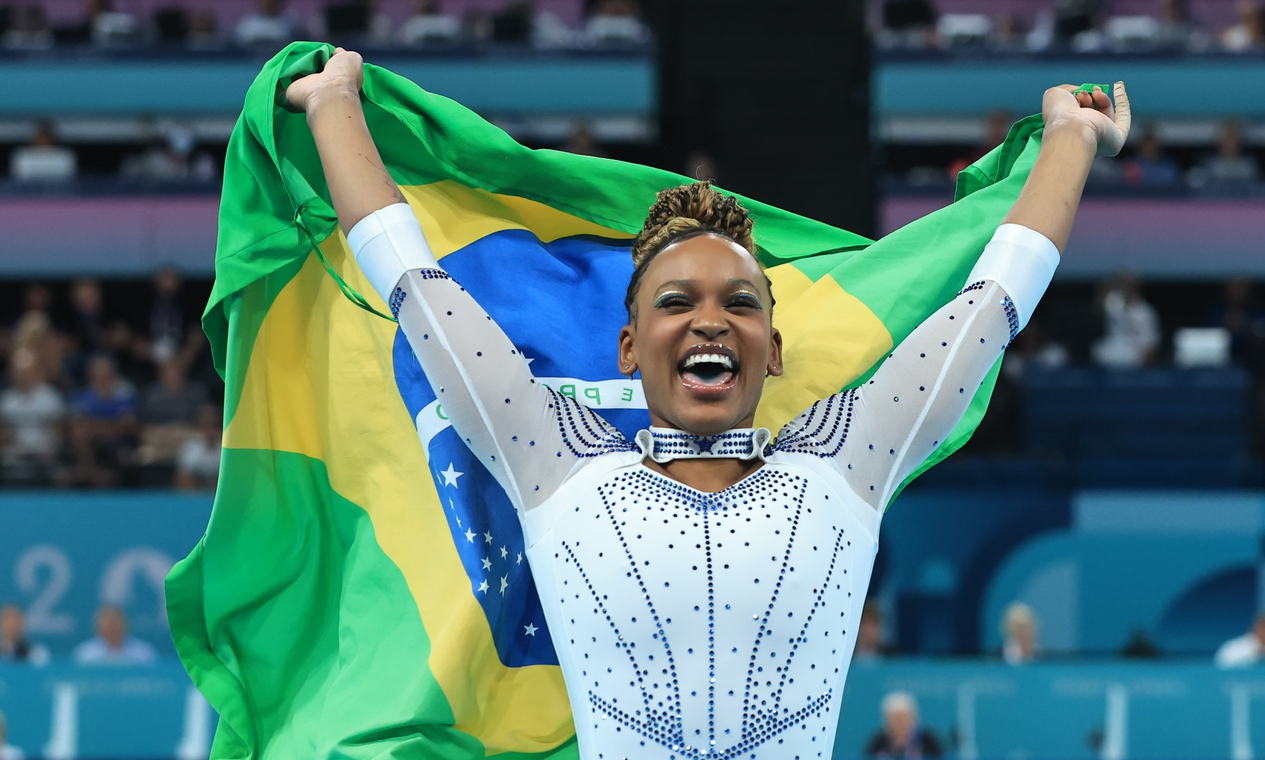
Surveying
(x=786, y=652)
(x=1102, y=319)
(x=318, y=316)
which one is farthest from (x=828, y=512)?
(x=1102, y=319)

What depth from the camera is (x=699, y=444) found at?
2852mm

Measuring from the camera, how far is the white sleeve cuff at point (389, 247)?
285 cm

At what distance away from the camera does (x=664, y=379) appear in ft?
9.23

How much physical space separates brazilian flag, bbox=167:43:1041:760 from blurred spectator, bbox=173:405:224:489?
6830 millimetres

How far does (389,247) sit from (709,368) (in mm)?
674

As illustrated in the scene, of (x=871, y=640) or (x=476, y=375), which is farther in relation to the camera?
(x=871, y=640)

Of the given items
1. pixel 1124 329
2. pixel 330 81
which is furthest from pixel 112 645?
pixel 1124 329

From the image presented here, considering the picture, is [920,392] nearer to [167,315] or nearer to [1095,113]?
[1095,113]

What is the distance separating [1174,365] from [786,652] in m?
9.33

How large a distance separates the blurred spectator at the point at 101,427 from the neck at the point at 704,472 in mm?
8221

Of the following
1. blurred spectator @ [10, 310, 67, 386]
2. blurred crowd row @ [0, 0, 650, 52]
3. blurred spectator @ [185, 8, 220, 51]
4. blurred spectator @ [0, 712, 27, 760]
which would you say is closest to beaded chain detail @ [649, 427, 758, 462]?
blurred spectator @ [0, 712, 27, 760]

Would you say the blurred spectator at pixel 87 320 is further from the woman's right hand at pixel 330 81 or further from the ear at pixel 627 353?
the ear at pixel 627 353

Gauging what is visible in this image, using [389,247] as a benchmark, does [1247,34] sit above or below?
above

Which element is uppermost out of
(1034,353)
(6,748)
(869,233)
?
(869,233)
